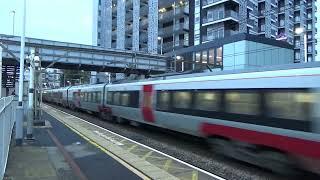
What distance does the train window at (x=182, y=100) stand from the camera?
53.5ft

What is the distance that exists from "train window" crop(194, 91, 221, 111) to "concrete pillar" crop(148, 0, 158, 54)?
68630 millimetres

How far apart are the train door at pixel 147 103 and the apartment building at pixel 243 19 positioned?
36241 millimetres

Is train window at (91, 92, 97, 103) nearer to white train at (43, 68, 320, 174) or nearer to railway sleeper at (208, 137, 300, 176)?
white train at (43, 68, 320, 174)

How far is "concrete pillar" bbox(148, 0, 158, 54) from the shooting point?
8462 cm

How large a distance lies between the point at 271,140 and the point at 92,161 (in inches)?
211

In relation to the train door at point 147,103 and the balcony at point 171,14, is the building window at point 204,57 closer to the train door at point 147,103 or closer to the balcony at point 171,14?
the balcony at point 171,14

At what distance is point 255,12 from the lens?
76.5 m

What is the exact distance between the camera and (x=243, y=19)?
226ft

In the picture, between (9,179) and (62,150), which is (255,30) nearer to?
Result: (62,150)

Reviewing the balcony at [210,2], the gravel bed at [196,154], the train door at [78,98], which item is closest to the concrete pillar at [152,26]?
the balcony at [210,2]

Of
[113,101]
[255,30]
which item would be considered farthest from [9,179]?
[255,30]

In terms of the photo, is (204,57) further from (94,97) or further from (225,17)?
(94,97)

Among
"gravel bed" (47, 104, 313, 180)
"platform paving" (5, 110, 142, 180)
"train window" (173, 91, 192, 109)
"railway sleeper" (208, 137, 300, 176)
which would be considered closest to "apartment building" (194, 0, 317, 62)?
"gravel bed" (47, 104, 313, 180)

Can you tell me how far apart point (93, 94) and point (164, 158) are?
2187 cm
